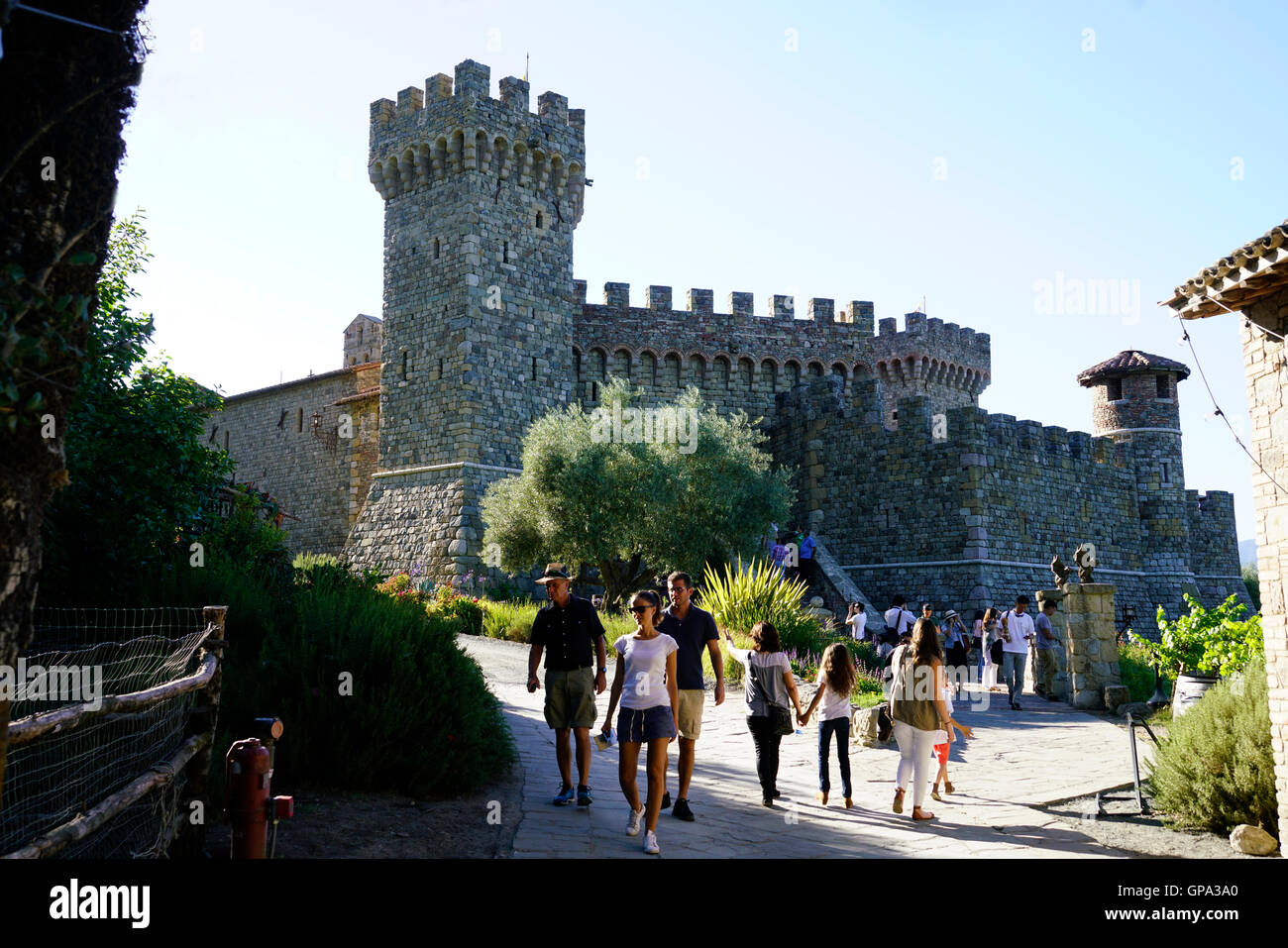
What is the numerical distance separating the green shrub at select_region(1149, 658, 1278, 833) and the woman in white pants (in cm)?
179

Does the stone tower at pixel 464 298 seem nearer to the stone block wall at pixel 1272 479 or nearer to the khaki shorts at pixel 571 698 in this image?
the khaki shorts at pixel 571 698

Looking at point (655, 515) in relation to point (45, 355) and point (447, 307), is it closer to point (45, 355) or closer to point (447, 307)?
point (447, 307)

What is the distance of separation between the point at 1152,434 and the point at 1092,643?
16.4 m

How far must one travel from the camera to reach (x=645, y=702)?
6.46 metres

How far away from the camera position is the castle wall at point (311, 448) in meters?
27.0

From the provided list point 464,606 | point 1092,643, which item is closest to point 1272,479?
point 1092,643

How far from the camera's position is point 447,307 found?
23.6 meters

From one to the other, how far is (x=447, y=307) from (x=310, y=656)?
667 inches

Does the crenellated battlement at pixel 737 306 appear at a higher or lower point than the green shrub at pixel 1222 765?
higher

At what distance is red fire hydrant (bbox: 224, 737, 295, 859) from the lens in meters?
4.62

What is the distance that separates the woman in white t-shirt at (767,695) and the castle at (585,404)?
1479 cm

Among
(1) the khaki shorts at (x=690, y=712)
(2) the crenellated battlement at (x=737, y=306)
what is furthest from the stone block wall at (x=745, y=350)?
(1) the khaki shorts at (x=690, y=712)
